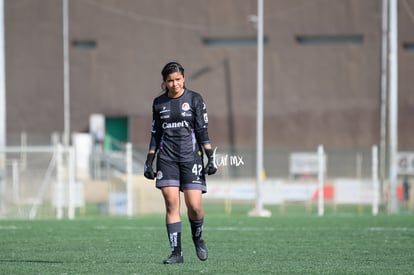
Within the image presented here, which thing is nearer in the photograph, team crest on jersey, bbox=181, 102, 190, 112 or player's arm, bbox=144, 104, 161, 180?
team crest on jersey, bbox=181, 102, 190, 112

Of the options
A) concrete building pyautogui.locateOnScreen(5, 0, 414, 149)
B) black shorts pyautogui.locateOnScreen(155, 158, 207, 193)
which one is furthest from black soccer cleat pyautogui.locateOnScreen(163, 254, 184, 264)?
concrete building pyautogui.locateOnScreen(5, 0, 414, 149)

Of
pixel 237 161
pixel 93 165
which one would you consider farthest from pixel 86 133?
pixel 237 161

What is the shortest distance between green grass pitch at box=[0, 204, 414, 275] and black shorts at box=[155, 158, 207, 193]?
896 mm

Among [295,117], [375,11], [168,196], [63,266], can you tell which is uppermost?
[375,11]

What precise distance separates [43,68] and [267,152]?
39.9 feet

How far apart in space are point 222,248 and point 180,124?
2.92m

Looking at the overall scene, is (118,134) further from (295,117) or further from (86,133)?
(295,117)

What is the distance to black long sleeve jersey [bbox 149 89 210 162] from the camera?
1148 cm

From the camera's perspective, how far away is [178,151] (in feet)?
37.8

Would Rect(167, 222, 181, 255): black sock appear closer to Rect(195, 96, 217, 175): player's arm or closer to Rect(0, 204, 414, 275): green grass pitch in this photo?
Rect(0, 204, 414, 275): green grass pitch

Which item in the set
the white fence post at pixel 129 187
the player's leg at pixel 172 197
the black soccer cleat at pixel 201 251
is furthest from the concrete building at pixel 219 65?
the player's leg at pixel 172 197

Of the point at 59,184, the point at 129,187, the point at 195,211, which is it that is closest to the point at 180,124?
the point at 195,211

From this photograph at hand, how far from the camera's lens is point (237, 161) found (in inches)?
516

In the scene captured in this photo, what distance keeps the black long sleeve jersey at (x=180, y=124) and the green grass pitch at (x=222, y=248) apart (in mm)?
1265
